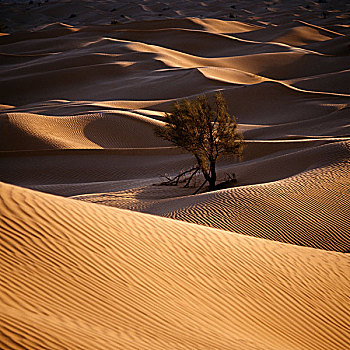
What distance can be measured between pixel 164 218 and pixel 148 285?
8.60 feet

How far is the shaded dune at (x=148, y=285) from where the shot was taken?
14.3ft

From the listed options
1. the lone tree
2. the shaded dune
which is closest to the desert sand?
the shaded dune

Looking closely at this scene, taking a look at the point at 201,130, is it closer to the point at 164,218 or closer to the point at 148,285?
the point at 164,218

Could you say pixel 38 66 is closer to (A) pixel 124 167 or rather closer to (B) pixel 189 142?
(A) pixel 124 167

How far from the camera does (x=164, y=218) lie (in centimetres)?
827

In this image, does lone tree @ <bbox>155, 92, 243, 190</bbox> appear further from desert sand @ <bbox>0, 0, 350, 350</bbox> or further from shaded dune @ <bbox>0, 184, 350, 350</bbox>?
shaded dune @ <bbox>0, 184, 350, 350</bbox>

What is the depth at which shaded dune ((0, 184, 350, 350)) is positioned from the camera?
14.3ft

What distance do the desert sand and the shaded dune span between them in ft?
0.07

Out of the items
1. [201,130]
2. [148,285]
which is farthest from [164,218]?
[201,130]

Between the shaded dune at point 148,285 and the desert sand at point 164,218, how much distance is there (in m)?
0.02

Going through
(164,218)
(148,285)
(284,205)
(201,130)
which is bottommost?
(284,205)

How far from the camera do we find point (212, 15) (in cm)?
7162

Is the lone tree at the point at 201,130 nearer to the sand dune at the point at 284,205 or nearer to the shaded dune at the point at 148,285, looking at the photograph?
the sand dune at the point at 284,205

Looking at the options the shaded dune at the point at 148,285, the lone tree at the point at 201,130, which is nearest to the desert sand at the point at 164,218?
the shaded dune at the point at 148,285
